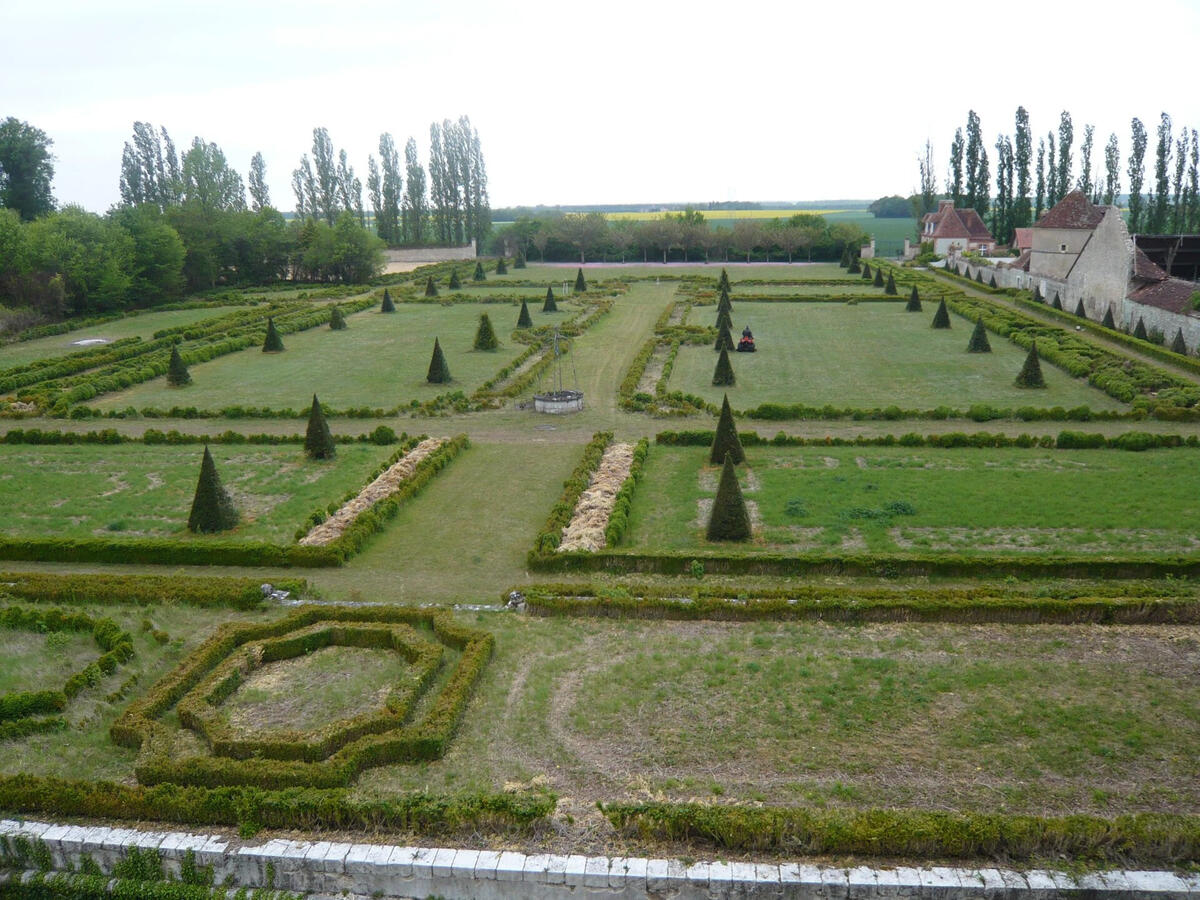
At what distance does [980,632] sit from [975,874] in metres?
6.42

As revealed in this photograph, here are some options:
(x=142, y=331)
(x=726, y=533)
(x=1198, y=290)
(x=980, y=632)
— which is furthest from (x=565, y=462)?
(x=142, y=331)

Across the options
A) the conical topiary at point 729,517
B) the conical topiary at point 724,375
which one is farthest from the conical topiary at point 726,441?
the conical topiary at point 724,375

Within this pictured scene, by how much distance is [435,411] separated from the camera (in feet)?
102

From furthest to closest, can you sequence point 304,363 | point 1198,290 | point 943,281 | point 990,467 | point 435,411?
1. point 943,281
2. point 304,363
3. point 1198,290
4. point 435,411
5. point 990,467

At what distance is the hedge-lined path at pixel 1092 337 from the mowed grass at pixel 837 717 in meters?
23.0

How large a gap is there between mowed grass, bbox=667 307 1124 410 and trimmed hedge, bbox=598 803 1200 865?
2136cm

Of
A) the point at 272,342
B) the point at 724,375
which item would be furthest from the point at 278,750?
the point at 272,342

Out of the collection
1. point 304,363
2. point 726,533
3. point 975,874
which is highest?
point 304,363

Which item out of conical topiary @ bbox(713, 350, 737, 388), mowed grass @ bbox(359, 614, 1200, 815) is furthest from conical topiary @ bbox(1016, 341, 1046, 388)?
mowed grass @ bbox(359, 614, 1200, 815)

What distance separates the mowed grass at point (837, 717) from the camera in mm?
11422

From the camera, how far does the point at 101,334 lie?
5006 cm

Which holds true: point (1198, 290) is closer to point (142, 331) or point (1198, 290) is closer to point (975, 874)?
point (975, 874)

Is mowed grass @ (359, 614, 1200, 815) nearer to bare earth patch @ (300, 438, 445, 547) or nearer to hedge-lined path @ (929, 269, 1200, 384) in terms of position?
bare earth patch @ (300, 438, 445, 547)

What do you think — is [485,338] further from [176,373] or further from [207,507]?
[207,507]
